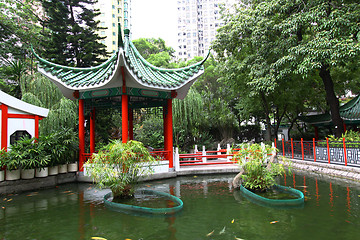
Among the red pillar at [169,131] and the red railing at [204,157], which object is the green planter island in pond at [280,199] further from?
the red railing at [204,157]

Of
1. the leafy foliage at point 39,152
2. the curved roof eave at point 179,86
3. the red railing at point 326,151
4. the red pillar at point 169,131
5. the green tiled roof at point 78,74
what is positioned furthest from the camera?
the red pillar at point 169,131

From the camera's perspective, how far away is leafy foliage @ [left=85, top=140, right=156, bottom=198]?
18.1ft

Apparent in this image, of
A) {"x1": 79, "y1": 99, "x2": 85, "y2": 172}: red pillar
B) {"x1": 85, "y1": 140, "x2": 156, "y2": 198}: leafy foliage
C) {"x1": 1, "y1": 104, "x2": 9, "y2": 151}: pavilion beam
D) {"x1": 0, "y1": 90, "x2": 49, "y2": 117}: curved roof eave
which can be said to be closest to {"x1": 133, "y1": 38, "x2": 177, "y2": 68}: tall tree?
{"x1": 79, "y1": 99, "x2": 85, "y2": 172}: red pillar

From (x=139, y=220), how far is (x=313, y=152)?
887 centimetres

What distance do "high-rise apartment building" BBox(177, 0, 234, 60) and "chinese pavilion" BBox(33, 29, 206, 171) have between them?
52.4 meters

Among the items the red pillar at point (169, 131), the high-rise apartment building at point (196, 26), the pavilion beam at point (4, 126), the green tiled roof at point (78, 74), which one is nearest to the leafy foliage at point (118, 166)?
the green tiled roof at point (78, 74)

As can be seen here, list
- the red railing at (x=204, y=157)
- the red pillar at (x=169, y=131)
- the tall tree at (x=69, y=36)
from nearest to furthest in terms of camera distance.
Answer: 1. the red pillar at (x=169, y=131)
2. the red railing at (x=204, y=157)
3. the tall tree at (x=69, y=36)

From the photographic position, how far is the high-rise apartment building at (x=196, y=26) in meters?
60.3

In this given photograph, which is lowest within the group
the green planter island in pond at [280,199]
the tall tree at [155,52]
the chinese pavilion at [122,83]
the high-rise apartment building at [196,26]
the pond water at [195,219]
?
the pond water at [195,219]

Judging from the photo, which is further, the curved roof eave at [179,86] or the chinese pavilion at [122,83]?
the chinese pavilion at [122,83]

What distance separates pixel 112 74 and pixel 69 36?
298 inches

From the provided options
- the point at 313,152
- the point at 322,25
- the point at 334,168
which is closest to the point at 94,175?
the point at 334,168

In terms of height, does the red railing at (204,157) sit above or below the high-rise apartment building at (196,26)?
below

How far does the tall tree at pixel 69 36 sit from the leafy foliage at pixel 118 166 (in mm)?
9346
